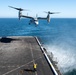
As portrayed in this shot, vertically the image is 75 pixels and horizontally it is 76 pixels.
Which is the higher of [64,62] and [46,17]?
[46,17]

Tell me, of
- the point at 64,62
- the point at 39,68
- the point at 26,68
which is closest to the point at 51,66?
the point at 39,68

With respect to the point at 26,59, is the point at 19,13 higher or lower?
higher

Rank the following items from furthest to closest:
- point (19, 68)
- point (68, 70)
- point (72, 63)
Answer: point (72, 63) → point (68, 70) → point (19, 68)

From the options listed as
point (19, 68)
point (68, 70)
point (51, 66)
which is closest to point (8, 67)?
point (19, 68)

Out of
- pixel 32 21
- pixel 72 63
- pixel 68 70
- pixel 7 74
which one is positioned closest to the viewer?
pixel 7 74

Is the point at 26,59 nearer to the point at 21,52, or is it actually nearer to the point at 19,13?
the point at 21,52

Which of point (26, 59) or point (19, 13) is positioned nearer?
point (26, 59)

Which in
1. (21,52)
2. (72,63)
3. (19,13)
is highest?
(19,13)

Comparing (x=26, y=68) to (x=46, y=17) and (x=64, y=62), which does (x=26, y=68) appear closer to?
(x=64, y=62)

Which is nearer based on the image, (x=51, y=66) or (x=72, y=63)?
(x=51, y=66)
